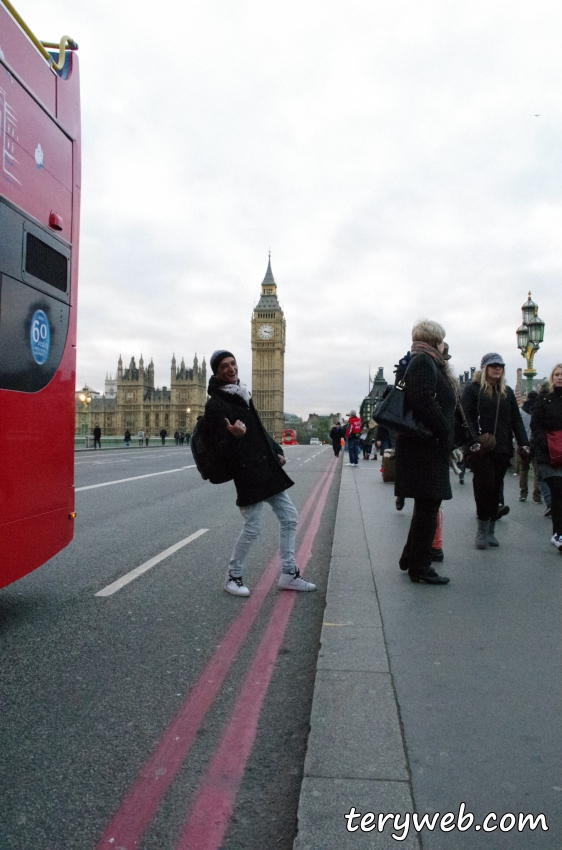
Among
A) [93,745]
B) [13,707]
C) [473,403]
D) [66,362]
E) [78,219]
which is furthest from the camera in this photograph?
[473,403]

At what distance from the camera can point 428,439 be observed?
200 inches

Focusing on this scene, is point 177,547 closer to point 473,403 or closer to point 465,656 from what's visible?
point 473,403

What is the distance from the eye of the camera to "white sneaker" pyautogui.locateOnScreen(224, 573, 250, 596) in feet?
16.4

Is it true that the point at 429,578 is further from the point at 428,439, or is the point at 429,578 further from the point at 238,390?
the point at 238,390

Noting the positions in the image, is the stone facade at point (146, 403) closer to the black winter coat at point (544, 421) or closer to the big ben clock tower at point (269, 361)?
the big ben clock tower at point (269, 361)

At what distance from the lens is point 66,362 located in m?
4.51

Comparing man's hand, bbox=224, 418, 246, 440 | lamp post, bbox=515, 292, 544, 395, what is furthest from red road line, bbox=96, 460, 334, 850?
lamp post, bbox=515, 292, 544, 395

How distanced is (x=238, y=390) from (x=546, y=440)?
3.44 m

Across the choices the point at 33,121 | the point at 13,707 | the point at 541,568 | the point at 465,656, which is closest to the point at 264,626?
the point at 465,656

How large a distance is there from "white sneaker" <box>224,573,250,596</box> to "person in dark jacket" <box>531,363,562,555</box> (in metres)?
3.28

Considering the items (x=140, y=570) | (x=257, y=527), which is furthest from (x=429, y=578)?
(x=140, y=570)

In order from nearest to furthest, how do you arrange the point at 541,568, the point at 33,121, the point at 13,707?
1. the point at 13,707
2. the point at 33,121
3. the point at 541,568

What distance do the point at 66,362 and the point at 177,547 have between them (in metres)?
3.15

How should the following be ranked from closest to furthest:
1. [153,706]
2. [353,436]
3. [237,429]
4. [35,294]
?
[153,706] → [35,294] → [237,429] → [353,436]
